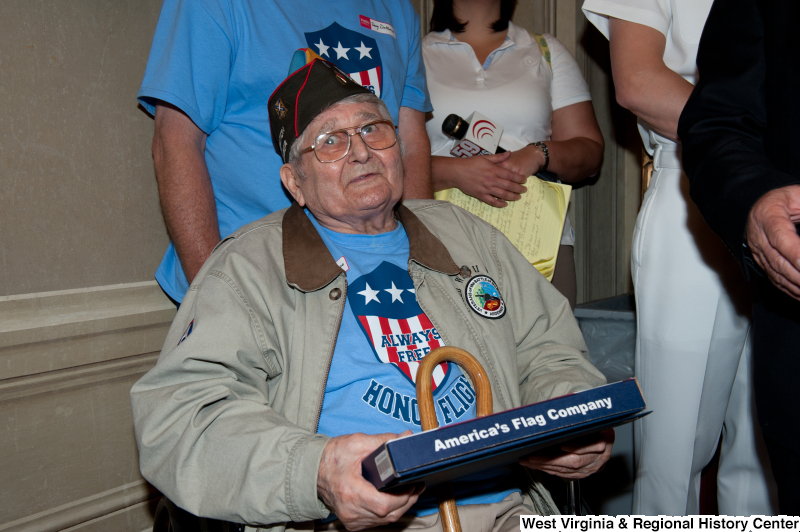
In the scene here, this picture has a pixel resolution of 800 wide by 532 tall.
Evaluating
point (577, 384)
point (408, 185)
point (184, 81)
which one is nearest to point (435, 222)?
point (408, 185)

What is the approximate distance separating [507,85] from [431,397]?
58.4 inches

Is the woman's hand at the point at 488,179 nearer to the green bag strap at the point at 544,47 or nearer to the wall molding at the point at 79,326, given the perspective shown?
the green bag strap at the point at 544,47

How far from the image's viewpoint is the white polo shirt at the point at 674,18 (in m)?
1.69

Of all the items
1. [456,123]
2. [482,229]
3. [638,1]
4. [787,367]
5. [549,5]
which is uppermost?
[549,5]

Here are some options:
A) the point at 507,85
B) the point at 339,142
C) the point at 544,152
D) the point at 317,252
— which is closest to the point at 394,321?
the point at 317,252

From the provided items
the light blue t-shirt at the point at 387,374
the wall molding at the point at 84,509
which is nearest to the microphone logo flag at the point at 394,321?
the light blue t-shirt at the point at 387,374

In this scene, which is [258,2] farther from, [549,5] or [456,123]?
[549,5]

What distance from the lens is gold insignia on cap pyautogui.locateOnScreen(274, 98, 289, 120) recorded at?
1.63 m

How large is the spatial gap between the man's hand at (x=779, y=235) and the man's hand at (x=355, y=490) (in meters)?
0.72

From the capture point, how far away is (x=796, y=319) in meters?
1.22

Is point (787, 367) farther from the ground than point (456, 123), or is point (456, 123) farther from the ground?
point (456, 123)

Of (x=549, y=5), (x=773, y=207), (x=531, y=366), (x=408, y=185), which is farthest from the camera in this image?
(x=549, y=5)

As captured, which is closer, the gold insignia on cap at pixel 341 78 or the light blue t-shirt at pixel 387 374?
the light blue t-shirt at pixel 387 374

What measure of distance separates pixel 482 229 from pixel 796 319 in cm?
78
